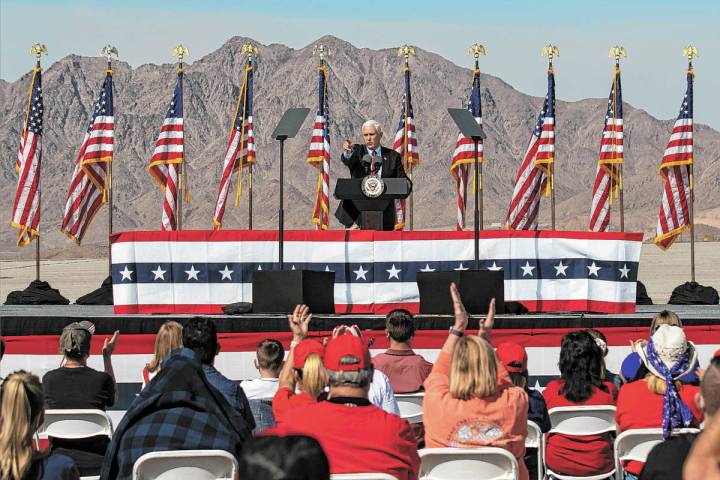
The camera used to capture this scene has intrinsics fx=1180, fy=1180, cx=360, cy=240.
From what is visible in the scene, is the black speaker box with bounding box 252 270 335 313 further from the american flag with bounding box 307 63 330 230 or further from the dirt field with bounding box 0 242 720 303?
the dirt field with bounding box 0 242 720 303

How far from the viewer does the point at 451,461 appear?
18.0ft

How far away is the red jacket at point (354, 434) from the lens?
4.82 m

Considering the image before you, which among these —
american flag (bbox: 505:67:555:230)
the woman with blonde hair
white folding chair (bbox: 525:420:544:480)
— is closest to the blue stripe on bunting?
white folding chair (bbox: 525:420:544:480)

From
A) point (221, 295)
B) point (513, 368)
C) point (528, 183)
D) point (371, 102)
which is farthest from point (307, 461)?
point (371, 102)

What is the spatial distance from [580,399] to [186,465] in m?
3.09

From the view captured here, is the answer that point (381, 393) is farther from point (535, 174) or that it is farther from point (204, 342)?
point (535, 174)

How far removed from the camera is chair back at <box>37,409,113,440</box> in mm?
6781

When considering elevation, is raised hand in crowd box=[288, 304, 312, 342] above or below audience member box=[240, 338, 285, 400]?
above

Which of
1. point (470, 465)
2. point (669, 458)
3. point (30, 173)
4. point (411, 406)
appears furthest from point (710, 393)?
point (30, 173)

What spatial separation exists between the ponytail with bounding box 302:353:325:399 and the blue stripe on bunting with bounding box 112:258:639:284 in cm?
719

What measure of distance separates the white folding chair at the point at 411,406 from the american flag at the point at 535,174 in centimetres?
1550

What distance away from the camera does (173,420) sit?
5.12 metres

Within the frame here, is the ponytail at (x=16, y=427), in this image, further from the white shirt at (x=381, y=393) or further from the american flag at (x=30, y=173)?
the american flag at (x=30, y=173)

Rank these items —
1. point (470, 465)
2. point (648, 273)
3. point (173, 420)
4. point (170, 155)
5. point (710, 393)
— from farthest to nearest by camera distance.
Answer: point (648, 273) → point (170, 155) → point (470, 465) → point (173, 420) → point (710, 393)
